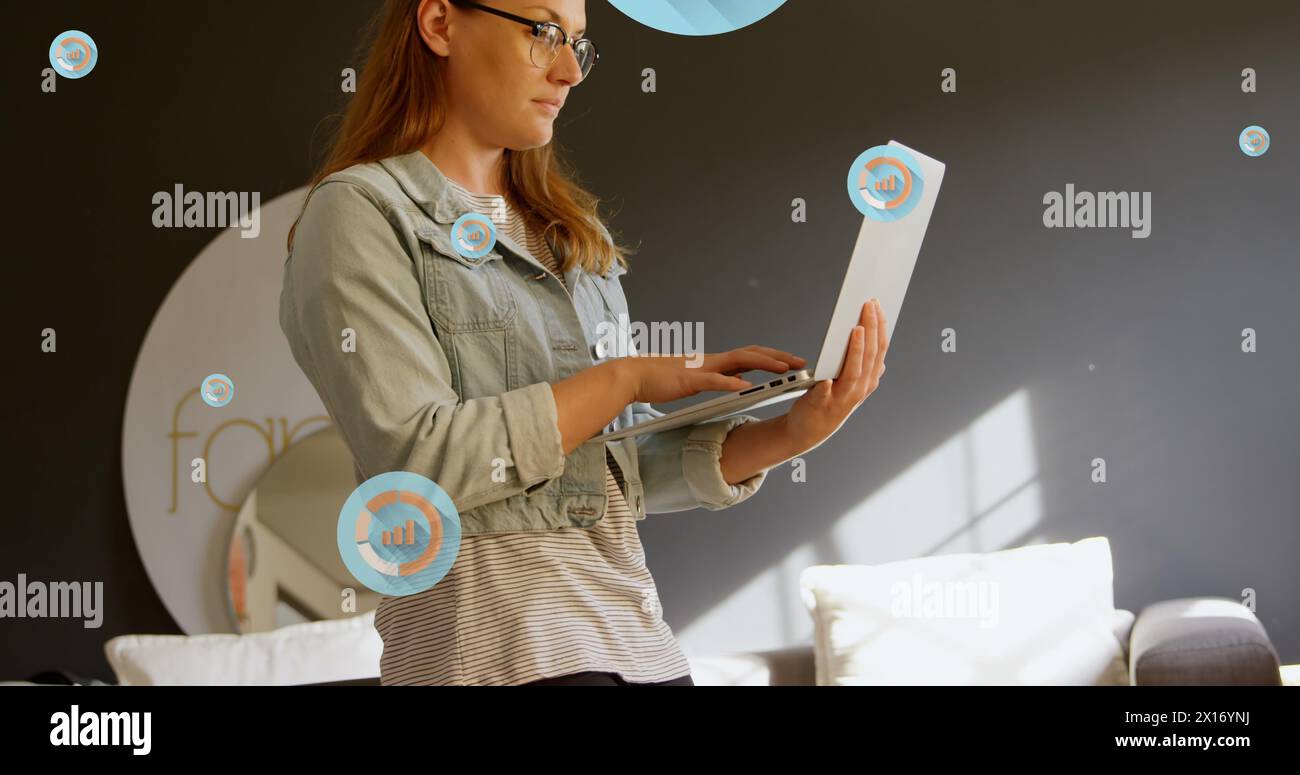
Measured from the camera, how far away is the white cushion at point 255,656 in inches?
73.4

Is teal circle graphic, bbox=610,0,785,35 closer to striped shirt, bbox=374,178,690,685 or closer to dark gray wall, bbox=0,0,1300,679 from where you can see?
dark gray wall, bbox=0,0,1300,679

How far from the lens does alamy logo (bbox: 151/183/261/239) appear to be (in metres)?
2.28

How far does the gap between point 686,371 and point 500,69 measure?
0.89 ft

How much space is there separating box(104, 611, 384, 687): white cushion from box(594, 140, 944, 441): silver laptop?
1.24m

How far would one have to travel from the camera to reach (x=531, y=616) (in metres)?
0.77

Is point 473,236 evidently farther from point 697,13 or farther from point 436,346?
point 697,13

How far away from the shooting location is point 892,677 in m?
2.15
